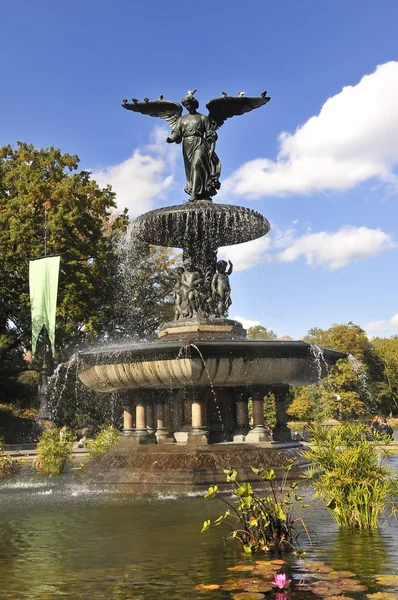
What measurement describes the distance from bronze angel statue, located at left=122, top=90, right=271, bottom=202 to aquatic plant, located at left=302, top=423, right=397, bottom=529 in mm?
9813

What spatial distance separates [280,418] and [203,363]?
3.09 m

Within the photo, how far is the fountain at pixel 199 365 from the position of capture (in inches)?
454

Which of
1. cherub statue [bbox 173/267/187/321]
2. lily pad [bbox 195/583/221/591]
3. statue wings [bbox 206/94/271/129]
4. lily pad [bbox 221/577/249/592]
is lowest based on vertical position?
lily pad [bbox 195/583/221/591]

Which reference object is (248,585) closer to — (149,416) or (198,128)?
(149,416)

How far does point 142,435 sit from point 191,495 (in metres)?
3.26

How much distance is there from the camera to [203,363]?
11.7 metres

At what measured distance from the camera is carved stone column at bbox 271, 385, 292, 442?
13.5 meters

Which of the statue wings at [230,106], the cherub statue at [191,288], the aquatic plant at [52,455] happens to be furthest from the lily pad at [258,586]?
the statue wings at [230,106]

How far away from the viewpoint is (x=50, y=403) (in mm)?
32688

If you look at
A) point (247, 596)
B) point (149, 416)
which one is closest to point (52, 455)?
point (149, 416)

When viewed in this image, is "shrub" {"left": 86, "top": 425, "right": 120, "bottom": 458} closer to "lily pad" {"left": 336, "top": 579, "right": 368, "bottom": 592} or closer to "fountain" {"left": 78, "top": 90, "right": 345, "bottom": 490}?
"fountain" {"left": 78, "top": 90, "right": 345, "bottom": 490}

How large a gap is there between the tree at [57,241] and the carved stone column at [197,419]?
18.6 meters

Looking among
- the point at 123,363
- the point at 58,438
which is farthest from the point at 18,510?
the point at 58,438

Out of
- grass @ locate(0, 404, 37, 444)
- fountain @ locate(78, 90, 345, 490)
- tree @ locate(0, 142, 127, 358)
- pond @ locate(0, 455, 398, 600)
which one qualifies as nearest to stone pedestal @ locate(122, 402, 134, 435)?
fountain @ locate(78, 90, 345, 490)
